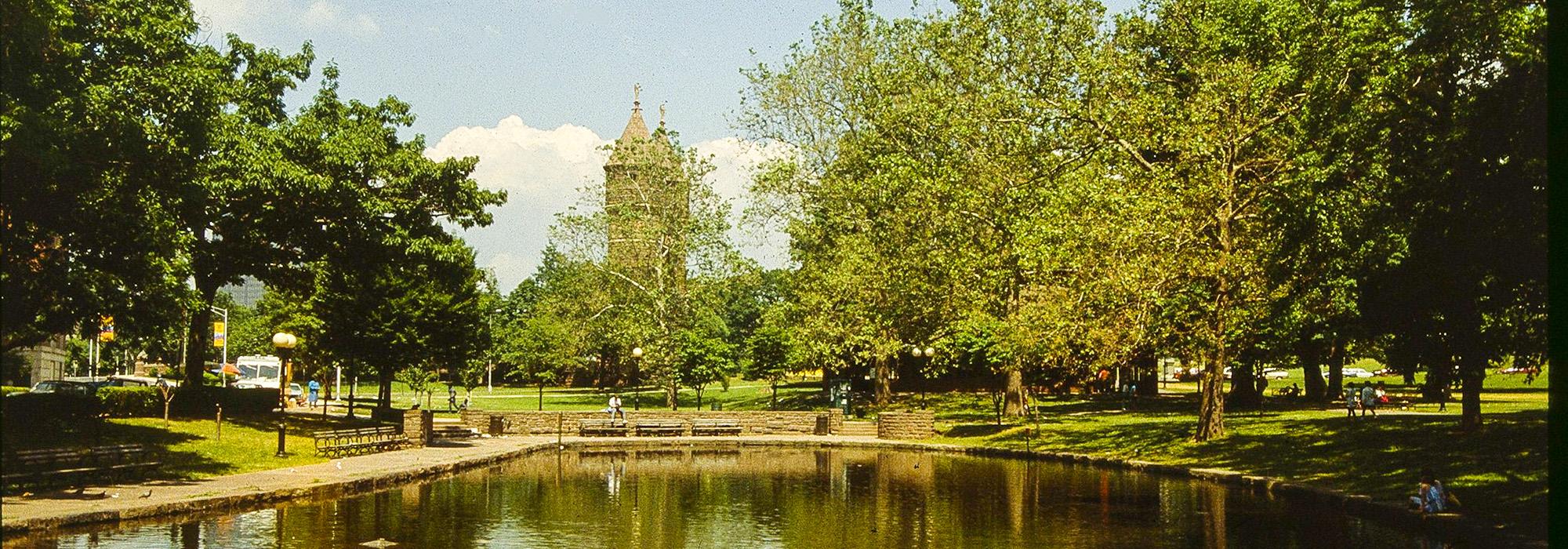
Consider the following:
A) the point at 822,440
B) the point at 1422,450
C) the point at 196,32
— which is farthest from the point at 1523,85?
the point at 196,32

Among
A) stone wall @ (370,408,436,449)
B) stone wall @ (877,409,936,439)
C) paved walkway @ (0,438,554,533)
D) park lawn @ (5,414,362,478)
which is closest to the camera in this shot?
→ paved walkway @ (0,438,554,533)

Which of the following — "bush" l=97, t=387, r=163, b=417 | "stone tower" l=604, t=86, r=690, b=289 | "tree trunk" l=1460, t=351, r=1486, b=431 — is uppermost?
"stone tower" l=604, t=86, r=690, b=289

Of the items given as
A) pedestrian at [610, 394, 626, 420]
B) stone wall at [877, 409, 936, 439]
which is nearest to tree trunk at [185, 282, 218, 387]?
pedestrian at [610, 394, 626, 420]

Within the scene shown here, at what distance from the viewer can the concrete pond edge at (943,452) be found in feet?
59.4

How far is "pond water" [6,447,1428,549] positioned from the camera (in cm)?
1836

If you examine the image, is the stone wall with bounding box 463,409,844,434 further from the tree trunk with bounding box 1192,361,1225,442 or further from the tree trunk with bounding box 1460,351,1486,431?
the tree trunk with bounding box 1460,351,1486,431

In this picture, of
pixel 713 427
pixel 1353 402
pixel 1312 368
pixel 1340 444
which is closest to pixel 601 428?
pixel 713 427

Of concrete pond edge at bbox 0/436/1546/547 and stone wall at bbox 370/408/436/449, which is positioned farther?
stone wall at bbox 370/408/436/449

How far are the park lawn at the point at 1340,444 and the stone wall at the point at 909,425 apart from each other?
0.65 meters

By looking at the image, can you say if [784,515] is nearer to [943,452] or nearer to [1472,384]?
[943,452]

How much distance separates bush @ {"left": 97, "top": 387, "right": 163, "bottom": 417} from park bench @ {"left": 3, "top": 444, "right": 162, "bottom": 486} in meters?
13.0

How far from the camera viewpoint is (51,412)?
111ft

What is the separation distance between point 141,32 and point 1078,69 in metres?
25.5

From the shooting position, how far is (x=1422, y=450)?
28750 mm
